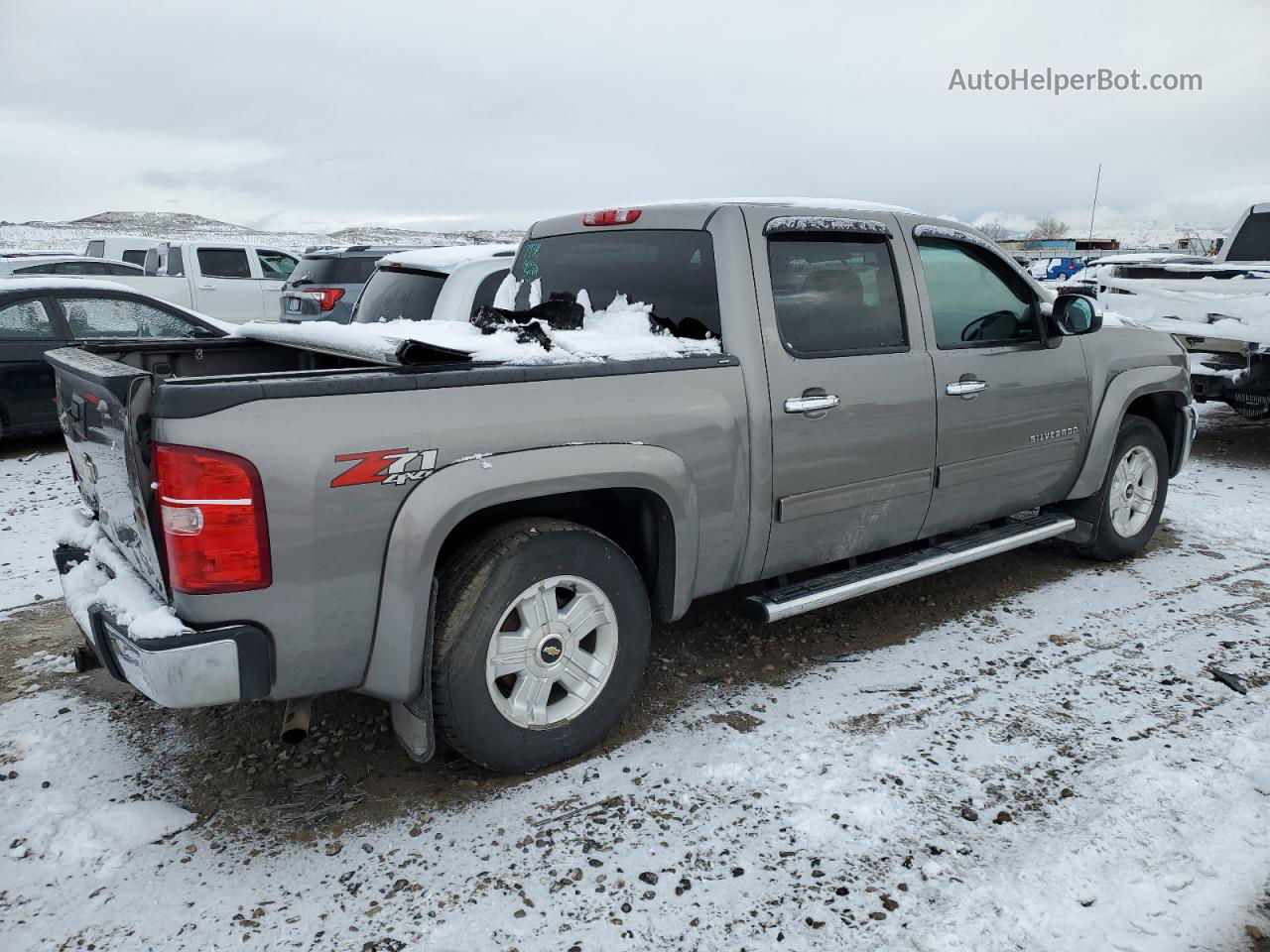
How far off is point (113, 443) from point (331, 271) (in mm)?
10917

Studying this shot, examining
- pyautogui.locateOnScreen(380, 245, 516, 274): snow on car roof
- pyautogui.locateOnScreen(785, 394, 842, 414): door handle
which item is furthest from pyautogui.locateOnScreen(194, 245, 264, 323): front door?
pyautogui.locateOnScreen(785, 394, 842, 414): door handle

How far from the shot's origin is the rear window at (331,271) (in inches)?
512

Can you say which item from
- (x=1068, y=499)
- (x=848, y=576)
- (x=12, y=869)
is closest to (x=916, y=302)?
(x=848, y=576)

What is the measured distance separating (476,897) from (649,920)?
19.6 inches

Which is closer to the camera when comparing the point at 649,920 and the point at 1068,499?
the point at 649,920

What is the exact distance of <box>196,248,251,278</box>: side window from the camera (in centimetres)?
1675

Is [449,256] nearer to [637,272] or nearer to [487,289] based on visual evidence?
[487,289]

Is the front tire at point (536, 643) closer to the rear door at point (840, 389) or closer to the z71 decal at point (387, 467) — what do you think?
the z71 decal at point (387, 467)

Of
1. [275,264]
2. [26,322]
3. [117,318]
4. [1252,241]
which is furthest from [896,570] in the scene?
[275,264]

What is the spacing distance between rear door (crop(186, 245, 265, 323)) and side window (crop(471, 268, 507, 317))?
→ 39.0 feet

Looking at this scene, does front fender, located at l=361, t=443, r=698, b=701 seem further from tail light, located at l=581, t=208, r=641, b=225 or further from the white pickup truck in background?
the white pickup truck in background

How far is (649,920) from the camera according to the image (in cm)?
253

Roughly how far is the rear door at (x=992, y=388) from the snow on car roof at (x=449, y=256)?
3464mm

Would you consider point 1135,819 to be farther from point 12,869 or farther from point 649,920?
point 12,869
